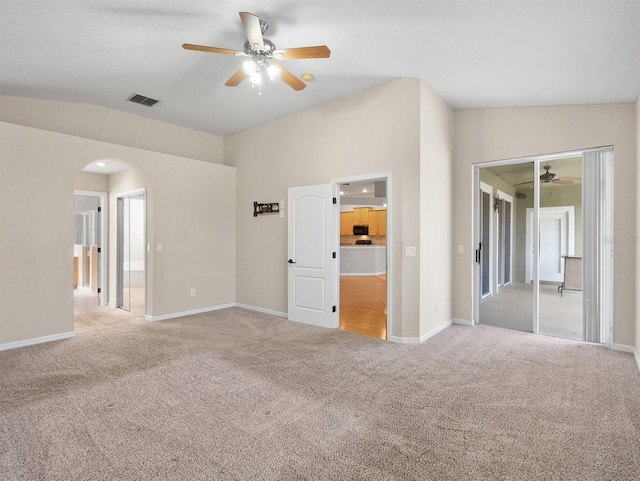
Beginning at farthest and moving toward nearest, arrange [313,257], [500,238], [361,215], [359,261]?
[361,215] → [359,261] → [500,238] → [313,257]

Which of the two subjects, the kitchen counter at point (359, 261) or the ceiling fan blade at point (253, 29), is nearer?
the ceiling fan blade at point (253, 29)

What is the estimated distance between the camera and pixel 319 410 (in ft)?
8.23

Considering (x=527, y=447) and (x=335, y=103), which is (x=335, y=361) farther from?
(x=335, y=103)

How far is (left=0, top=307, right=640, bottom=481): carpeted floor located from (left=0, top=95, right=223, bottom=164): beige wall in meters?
3.04

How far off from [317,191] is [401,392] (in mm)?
2991

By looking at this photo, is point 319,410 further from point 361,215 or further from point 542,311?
point 361,215

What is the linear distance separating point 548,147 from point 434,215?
5.49ft

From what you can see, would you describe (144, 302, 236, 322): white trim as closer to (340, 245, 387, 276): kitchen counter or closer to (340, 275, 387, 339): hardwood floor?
(340, 275, 387, 339): hardwood floor

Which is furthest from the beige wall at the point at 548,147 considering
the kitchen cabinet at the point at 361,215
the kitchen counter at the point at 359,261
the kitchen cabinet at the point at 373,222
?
→ the kitchen cabinet at the point at 361,215

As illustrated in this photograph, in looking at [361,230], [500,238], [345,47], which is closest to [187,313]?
[345,47]

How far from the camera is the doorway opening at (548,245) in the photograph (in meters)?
4.01

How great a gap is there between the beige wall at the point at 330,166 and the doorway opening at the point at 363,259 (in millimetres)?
489

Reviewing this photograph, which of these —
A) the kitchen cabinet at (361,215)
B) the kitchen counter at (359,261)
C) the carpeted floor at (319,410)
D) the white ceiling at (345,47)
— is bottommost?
the carpeted floor at (319,410)

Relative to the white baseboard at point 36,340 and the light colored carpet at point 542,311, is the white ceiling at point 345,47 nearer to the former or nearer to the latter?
the light colored carpet at point 542,311
